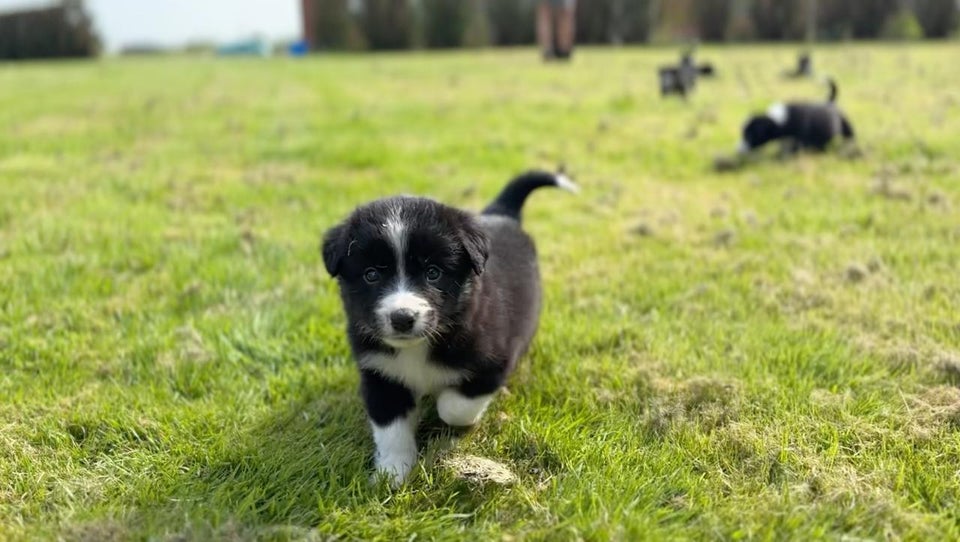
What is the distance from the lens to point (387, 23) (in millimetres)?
34531

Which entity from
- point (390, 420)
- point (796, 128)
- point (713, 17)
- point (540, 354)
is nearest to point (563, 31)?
point (796, 128)

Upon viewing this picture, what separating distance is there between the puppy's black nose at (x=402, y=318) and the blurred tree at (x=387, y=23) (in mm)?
34302

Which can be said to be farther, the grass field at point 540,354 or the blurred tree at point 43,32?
the blurred tree at point 43,32

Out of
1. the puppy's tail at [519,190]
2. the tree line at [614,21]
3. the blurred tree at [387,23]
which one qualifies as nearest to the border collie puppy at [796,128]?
the puppy's tail at [519,190]

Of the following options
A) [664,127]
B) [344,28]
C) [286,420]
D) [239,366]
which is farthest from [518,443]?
[344,28]

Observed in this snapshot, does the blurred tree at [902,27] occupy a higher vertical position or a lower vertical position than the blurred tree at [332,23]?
lower

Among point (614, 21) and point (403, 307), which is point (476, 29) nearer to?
point (614, 21)

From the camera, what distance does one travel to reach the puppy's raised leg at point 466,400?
8.63 ft

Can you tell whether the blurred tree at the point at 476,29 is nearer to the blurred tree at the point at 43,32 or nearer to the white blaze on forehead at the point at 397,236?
the blurred tree at the point at 43,32

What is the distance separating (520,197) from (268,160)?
15.1 feet

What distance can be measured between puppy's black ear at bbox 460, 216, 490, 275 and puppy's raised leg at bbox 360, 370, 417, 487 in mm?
519

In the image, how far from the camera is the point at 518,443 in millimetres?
2625

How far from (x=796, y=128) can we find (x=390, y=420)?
251 inches

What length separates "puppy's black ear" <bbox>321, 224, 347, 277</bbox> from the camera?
2.54m
